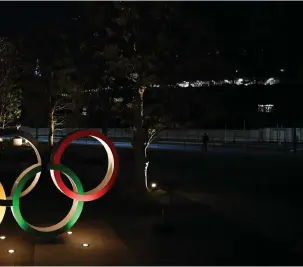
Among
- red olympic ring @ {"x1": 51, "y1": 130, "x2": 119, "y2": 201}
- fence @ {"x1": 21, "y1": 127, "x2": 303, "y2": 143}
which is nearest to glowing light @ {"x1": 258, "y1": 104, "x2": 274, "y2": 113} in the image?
fence @ {"x1": 21, "y1": 127, "x2": 303, "y2": 143}

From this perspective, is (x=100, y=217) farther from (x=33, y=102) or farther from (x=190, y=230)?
(x=33, y=102)

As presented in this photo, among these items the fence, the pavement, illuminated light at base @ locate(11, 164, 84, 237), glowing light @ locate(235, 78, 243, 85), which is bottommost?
the pavement

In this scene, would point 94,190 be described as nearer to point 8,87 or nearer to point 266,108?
point 8,87

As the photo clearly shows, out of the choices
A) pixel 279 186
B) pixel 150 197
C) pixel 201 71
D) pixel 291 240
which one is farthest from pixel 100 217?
pixel 279 186

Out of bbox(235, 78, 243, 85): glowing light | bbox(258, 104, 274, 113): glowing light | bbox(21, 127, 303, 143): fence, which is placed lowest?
bbox(21, 127, 303, 143): fence

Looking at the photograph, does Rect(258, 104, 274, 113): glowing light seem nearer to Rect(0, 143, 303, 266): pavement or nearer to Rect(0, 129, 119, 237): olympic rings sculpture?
Rect(0, 143, 303, 266): pavement

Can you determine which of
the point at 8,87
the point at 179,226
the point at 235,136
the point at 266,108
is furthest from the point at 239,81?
the point at 235,136

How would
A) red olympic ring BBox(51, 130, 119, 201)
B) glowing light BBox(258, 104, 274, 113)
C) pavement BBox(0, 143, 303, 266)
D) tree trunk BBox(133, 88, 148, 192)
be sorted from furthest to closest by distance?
glowing light BBox(258, 104, 274, 113)
tree trunk BBox(133, 88, 148, 192)
red olympic ring BBox(51, 130, 119, 201)
pavement BBox(0, 143, 303, 266)

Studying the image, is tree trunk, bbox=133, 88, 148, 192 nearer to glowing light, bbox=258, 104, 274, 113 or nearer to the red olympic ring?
Result: the red olympic ring

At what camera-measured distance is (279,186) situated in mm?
16734

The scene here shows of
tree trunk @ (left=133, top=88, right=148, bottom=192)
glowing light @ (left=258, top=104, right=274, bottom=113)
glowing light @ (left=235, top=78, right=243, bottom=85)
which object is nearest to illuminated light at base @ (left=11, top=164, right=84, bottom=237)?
tree trunk @ (left=133, top=88, right=148, bottom=192)

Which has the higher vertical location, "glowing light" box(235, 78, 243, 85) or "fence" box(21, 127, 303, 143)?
"glowing light" box(235, 78, 243, 85)

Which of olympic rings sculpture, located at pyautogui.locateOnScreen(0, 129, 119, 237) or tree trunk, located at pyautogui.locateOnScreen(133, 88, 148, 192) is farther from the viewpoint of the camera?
tree trunk, located at pyautogui.locateOnScreen(133, 88, 148, 192)

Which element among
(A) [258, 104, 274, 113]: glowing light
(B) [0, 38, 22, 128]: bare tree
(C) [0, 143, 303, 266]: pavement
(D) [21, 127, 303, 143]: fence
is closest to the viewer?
(C) [0, 143, 303, 266]: pavement
